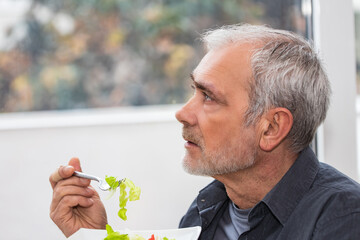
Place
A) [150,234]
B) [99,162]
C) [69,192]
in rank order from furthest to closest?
[99,162] → [69,192] → [150,234]

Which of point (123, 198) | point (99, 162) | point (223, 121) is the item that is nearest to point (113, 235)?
point (123, 198)

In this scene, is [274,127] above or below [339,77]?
below

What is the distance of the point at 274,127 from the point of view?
1.35 meters

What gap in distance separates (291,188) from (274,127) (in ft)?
0.58

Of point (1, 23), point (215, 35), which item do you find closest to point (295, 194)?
point (215, 35)

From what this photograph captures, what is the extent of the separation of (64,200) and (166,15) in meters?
0.90

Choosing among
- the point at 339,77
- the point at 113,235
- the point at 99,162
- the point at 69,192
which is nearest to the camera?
the point at 113,235

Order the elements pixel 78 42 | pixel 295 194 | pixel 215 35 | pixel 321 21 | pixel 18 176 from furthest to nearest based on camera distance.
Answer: pixel 321 21 → pixel 78 42 → pixel 18 176 → pixel 215 35 → pixel 295 194

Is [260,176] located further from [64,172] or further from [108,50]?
[108,50]

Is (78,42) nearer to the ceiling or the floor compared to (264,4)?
nearer to the floor

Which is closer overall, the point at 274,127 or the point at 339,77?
the point at 274,127

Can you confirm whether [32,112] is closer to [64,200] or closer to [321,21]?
[64,200]

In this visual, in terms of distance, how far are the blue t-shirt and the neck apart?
0.06 meters

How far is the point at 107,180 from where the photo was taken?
1.34m
